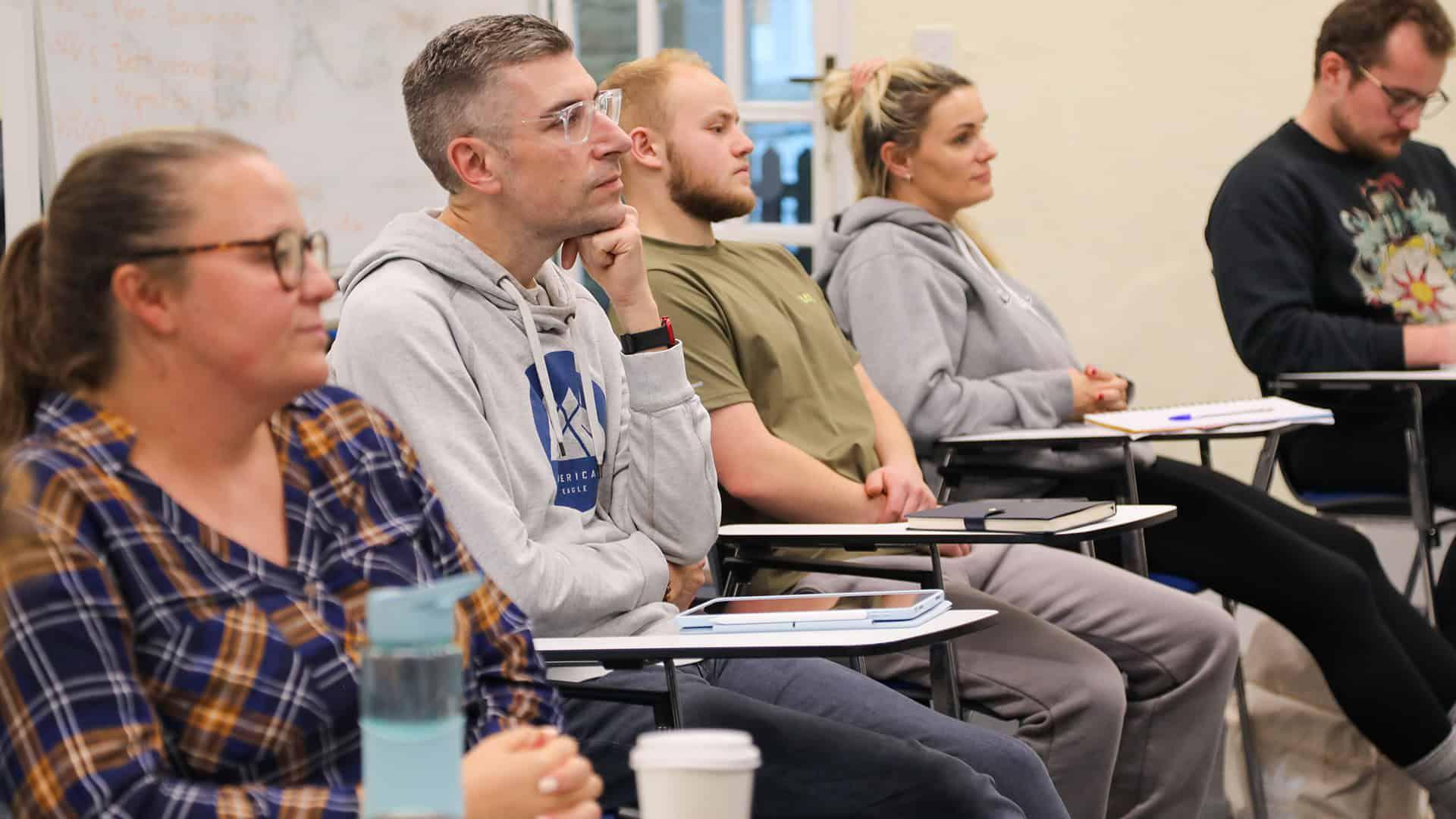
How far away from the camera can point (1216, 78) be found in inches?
174

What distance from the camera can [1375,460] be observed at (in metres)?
3.15

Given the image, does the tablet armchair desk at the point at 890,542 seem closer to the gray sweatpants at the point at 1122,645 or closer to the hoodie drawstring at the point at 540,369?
the gray sweatpants at the point at 1122,645

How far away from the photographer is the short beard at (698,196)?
94.9 inches

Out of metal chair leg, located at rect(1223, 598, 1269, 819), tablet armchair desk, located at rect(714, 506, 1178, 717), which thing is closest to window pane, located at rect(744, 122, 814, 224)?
metal chair leg, located at rect(1223, 598, 1269, 819)

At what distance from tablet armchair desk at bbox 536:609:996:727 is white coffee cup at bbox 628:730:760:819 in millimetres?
542

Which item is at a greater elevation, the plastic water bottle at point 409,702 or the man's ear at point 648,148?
the man's ear at point 648,148

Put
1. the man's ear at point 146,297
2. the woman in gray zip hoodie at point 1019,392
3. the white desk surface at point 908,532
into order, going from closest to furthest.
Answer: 1. the man's ear at point 146,297
2. the white desk surface at point 908,532
3. the woman in gray zip hoodie at point 1019,392

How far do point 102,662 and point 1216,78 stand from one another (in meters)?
4.02

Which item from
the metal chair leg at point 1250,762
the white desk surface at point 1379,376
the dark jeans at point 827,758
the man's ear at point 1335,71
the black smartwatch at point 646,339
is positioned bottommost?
the metal chair leg at point 1250,762

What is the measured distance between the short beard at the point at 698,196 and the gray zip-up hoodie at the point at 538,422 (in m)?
0.47

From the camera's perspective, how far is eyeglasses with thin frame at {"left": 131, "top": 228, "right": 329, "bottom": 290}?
1.10m

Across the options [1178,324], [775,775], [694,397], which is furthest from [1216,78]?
[775,775]

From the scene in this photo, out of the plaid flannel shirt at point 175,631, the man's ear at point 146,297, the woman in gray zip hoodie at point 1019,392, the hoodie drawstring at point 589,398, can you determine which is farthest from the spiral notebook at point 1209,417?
the man's ear at point 146,297

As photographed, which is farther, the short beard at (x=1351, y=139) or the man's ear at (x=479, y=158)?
the short beard at (x=1351, y=139)
